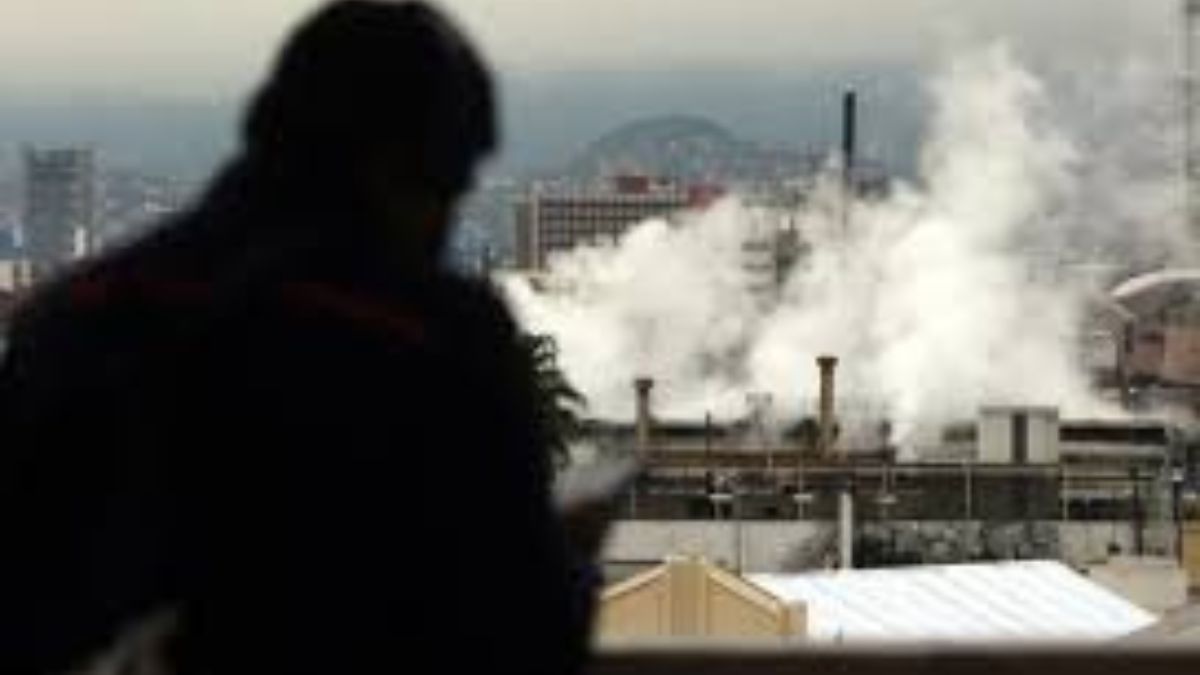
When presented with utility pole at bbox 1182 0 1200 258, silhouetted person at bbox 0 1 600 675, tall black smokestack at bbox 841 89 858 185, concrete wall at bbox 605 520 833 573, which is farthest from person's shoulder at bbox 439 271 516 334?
tall black smokestack at bbox 841 89 858 185

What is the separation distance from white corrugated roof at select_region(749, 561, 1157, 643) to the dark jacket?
17.9 meters

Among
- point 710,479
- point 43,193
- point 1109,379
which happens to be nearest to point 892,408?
point 1109,379

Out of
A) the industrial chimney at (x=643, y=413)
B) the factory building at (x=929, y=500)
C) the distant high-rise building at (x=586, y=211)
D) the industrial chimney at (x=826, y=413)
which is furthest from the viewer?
the distant high-rise building at (x=586, y=211)

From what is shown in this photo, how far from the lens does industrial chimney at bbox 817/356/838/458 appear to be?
7088cm

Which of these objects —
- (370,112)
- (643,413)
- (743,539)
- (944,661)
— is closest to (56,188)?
(643,413)

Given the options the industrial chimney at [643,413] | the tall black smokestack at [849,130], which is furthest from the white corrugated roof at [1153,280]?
the industrial chimney at [643,413]

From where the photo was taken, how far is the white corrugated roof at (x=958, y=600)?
21750 mm

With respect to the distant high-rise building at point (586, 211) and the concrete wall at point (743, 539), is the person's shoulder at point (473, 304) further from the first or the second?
the distant high-rise building at point (586, 211)

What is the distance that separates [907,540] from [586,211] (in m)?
105

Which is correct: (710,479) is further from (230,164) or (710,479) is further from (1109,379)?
(230,164)

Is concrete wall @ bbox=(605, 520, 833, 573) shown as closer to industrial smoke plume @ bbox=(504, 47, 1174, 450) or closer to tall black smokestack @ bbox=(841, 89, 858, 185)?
industrial smoke plume @ bbox=(504, 47, 1174, 450)

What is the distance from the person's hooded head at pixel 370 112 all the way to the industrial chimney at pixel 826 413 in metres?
65.0

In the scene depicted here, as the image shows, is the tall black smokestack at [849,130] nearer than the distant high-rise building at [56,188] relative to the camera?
Yes

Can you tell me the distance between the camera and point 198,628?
204 centimetres
